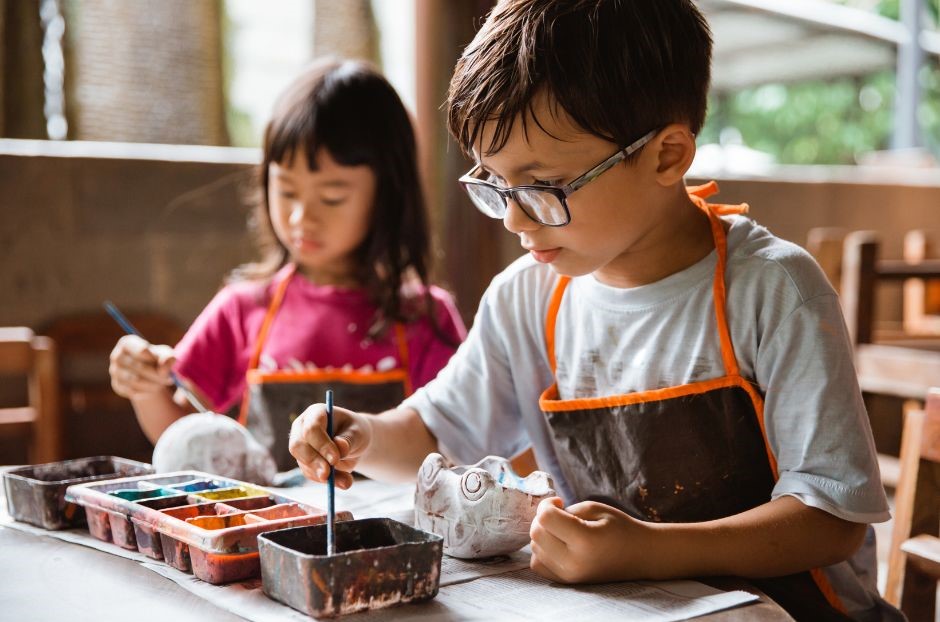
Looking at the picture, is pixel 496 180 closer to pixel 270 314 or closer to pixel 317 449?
pixel 317 449

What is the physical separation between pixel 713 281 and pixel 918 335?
3788mm

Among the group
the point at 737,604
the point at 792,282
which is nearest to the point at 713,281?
the point at 792,282

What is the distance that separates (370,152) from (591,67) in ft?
3.02

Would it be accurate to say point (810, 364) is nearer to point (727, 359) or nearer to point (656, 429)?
point (727, 359)

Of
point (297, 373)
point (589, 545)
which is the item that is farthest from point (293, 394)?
point (589, 545)

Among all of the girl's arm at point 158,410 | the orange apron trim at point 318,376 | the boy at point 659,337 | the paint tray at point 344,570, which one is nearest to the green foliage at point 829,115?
the orange apron trim at point 318,376

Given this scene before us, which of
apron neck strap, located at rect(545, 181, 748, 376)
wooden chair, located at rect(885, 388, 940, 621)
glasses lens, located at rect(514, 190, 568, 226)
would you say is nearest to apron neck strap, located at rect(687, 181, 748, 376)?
apron neck strap, located at rect(545, 181, 748, 376)

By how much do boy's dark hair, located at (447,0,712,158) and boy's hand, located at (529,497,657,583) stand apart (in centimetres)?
46

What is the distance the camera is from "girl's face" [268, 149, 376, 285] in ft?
6.39

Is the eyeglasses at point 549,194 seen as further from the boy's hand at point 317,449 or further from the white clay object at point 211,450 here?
the white clay object at point 211,450

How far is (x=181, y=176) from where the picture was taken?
279 cm

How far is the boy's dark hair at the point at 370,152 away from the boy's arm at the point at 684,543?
3.71 ft

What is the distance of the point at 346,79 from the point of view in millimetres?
2066

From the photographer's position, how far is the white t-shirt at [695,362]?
1.13 metres
